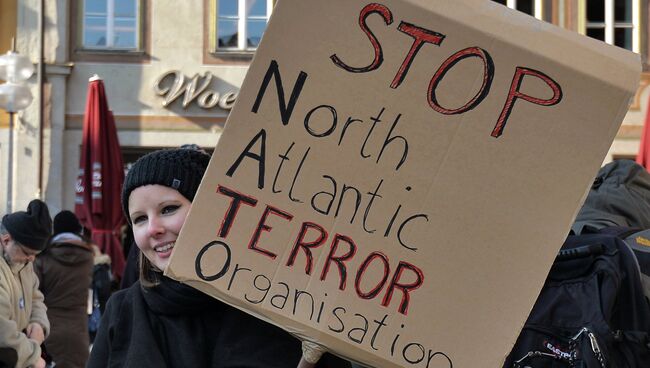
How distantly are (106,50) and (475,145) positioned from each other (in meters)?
13.9

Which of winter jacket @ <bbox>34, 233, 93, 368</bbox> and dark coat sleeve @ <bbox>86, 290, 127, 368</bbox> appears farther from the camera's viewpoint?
winter jacket @ <bbox>34, 233, 93, 368</bbox>

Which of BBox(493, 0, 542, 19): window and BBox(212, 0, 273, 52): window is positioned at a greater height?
BBox(493, 0, 542, 19): window

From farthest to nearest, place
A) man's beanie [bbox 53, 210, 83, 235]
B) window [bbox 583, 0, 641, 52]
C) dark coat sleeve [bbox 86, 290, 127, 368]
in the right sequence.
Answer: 1. window [bbox 583, 0, 641, 52]
2. man's beanie [bbox 53, 210, 83, 235]
3. dark coat sleeve [bbox 86, 290, 127, 368]

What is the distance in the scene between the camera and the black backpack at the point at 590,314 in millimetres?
2688

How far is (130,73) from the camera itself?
1565 centimetres

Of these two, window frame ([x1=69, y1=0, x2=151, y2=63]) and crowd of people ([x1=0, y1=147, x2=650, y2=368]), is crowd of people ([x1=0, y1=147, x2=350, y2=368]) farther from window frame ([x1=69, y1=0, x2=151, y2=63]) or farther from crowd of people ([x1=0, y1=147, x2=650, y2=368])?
window frame ([x1=69, y1=0, x2=151, y2=63])

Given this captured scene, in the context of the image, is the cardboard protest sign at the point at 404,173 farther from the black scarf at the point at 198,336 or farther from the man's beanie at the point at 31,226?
the man's beanie at the point at 31,226

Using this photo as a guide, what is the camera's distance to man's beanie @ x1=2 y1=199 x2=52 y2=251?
567cm

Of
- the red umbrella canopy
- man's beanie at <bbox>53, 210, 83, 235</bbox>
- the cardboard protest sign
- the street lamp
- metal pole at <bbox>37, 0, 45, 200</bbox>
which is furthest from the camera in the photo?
metal pole at <bbox>37, 0, 45, 200</bbox>

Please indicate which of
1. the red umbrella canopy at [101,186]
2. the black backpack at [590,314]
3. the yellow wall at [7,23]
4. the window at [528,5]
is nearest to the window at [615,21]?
the window at [528,5]

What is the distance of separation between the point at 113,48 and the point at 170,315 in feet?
44.5

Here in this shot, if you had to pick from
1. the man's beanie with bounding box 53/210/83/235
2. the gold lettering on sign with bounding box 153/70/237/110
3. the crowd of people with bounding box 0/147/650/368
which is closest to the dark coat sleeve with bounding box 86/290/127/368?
the crowd of people with bounding box 0/147/650/368

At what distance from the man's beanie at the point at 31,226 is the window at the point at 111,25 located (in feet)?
33.2

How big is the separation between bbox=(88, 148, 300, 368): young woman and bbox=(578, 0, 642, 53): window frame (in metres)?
14.1
